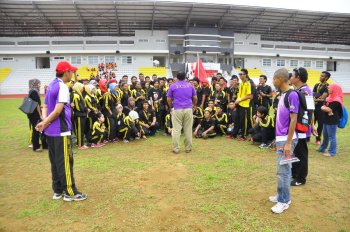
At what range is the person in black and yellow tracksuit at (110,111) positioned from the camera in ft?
24.5

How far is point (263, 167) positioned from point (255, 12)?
1221 inches

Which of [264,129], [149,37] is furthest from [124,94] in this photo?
[149,37]

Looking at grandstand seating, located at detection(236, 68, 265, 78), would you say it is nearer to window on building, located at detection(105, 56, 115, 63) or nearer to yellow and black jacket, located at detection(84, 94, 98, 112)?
window on building, located at detection(105, 56, 115, 63)

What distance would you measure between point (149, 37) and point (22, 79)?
54.9 ft

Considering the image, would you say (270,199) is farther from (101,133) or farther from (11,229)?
(101,133)

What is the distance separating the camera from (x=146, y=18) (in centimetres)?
3238

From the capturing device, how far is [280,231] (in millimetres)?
2986

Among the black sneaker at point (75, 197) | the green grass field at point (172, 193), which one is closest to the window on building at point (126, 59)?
the green grass field at point (172, 193)

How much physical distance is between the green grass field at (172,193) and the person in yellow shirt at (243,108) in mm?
1383

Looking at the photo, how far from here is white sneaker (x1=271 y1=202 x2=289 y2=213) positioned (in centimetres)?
340

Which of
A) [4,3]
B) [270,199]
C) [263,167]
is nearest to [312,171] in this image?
[263,167]

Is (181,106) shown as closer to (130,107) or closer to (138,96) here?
(130,107)

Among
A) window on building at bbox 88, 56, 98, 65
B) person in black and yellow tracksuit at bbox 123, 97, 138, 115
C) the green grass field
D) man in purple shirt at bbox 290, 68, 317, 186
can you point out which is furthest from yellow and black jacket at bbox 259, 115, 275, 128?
window on building at bbox 88, 56, 98, 65

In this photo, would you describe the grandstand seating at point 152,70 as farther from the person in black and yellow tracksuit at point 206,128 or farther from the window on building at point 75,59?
the person in black and yellow tracksuit at point 206,128
